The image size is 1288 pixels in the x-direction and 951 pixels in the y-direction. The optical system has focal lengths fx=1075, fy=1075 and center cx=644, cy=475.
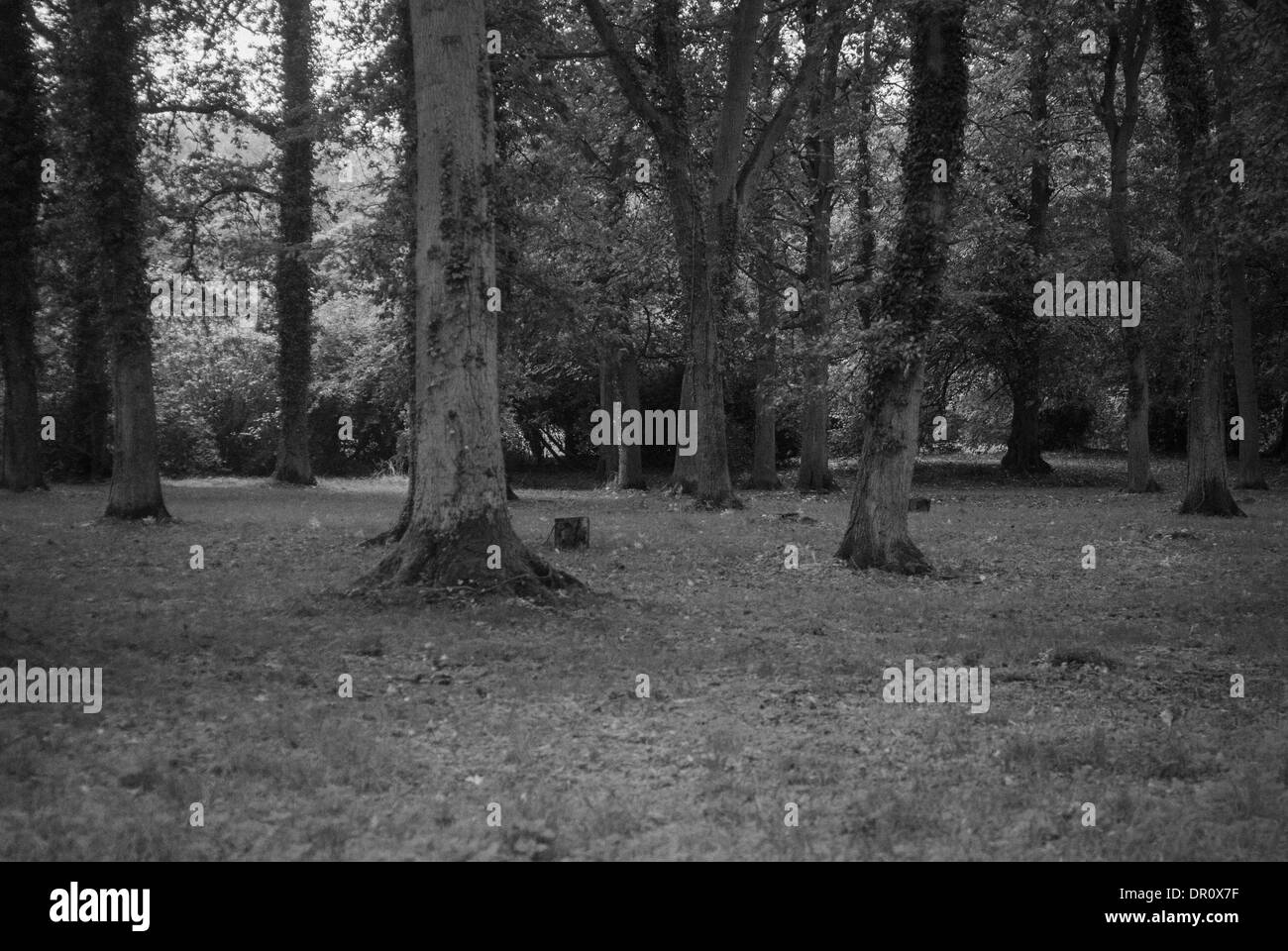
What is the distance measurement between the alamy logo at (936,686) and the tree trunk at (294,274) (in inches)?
872

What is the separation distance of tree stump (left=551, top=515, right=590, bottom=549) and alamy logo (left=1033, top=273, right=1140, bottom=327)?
45.5 feet

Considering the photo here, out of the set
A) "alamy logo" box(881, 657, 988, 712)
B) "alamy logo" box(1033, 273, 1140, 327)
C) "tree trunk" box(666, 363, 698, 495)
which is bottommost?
"alamy logo" box(881, 657, 988, 712)

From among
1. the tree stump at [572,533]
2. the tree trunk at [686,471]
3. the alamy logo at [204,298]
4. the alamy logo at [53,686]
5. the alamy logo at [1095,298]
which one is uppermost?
the alamy logo at [204,298]

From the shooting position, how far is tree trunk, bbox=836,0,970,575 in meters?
13.7

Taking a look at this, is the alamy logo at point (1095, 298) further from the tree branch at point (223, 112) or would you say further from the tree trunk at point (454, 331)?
the tree branch at point (223, 112)

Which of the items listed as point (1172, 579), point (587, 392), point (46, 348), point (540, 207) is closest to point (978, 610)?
point (1172, 579)

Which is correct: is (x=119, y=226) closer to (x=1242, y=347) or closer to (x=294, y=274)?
(x=294, y=274)

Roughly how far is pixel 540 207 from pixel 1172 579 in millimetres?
15818

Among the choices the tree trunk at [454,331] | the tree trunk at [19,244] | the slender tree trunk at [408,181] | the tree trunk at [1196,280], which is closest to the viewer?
the tree trunk at [454,331]

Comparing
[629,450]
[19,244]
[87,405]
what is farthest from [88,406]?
[629,450]

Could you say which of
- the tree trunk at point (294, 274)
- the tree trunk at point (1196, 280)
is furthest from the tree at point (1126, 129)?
the tree trunk at point (294, 274)

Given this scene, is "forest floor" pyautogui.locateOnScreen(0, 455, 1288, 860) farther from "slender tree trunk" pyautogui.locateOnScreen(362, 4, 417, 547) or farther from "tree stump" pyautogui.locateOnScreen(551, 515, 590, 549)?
"slender tree trunk" pyautogui.locateOnScreen(362, 4, 417, 547)

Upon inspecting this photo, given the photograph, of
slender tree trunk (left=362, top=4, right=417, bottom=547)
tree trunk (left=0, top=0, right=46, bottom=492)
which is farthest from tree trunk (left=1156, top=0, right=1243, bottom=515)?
tree trunk (left=0, top=0, right=46, bottom=492)

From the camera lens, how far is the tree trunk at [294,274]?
27781 mm
